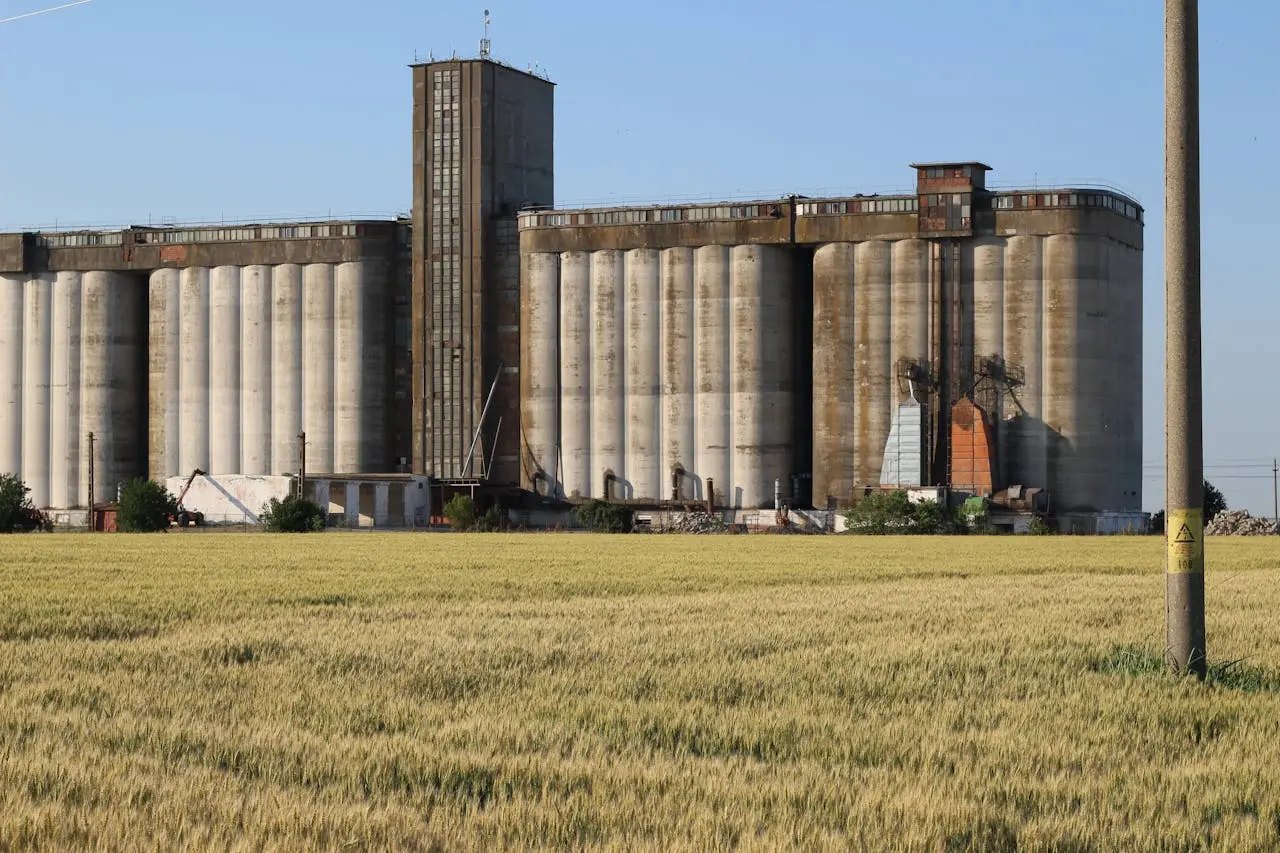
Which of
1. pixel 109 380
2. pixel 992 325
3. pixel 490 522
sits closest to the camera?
pixel 992 325

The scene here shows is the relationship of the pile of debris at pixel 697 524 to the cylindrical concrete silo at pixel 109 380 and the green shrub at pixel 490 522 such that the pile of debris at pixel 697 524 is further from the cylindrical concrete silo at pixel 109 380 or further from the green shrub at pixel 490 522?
the cylindrical concrete silo at pixel 109 380

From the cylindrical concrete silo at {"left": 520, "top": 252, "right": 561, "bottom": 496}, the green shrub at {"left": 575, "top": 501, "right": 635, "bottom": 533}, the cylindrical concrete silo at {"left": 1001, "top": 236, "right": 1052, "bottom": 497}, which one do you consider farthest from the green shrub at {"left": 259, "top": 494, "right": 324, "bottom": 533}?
the cylindrical concrete silo at {"left": 1001, "top": 236, "right": 1052, "bottom": 497}

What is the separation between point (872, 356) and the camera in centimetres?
11406

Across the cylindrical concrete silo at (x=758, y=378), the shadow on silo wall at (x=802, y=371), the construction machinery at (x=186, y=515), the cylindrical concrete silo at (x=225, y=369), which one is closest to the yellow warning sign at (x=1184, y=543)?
the cylindrical concrete silo at (x=758, y=378)

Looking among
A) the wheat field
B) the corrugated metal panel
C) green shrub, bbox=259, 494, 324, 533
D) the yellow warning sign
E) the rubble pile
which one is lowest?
the rubble pile

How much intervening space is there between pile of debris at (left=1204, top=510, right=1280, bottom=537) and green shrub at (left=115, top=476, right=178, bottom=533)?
61279 mm

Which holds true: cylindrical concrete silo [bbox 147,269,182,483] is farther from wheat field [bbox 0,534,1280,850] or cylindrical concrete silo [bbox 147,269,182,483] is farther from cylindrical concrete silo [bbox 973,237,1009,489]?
wheat field [bbox 0,534,1280,850]

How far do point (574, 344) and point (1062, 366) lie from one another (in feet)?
105

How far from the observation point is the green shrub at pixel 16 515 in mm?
102500

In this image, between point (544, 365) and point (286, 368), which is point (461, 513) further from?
point (286, 368)

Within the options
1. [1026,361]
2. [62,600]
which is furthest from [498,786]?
[1026,361]

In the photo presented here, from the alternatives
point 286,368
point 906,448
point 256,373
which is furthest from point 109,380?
point 906,448

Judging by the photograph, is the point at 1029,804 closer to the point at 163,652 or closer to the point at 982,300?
the point at 163,652

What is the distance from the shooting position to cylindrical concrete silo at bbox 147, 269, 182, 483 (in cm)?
13000
